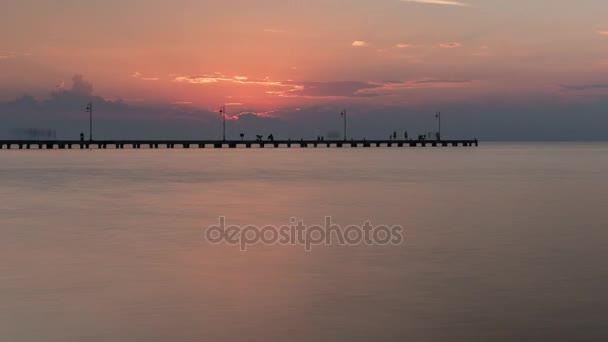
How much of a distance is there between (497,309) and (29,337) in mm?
8383

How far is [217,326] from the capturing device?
1387 centimetres

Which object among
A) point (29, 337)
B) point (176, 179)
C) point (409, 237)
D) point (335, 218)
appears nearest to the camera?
point (29, 337)

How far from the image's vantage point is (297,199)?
4434cm

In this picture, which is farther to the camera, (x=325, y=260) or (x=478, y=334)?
(x=325, y=260)

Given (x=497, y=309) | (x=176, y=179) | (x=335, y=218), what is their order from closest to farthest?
(x=497, y=309), (x=335, y=218), (x=176, y=179)

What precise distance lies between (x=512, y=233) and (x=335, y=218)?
26.7 feet

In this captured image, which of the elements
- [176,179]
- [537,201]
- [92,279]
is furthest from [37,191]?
[92,279]

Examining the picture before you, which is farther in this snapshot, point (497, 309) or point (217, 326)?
point (497, 309)

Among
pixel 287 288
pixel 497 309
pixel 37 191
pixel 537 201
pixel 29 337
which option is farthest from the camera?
pixel 37 191

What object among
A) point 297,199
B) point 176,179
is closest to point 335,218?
point 297,199

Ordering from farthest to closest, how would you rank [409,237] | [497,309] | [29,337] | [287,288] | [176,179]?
[176,179]
[409,237]
[287,288]
[497,309]
[29,337]

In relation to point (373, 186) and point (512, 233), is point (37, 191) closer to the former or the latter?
point (373, 186)

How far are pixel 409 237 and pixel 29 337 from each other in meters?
15.7

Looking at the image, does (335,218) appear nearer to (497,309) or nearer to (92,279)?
(92,279)
